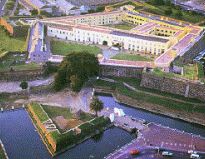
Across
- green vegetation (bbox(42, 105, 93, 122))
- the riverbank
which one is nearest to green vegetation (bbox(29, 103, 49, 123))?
green vegetation (bbox(42, 105, 93, 122))

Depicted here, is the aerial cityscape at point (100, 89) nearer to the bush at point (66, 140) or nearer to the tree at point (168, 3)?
the bush at point (66, 140)

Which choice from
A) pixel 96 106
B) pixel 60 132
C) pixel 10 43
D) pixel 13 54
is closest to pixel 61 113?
pixel 96 106

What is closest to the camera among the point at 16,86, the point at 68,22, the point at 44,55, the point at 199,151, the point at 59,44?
the point at 199,151

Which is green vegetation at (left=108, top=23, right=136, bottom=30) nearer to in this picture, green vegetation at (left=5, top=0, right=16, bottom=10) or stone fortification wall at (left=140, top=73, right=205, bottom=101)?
green vegetation at (left=5, top=0, right=16, bottom=10)

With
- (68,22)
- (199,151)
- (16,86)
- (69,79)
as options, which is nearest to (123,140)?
(199,151)

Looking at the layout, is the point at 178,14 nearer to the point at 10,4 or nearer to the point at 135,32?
the point at 135,32

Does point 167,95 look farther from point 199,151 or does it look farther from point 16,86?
point 16,86
